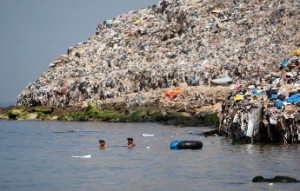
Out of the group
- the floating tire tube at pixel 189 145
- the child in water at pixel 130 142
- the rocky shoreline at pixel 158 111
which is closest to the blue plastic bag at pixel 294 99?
the floating tire tube at pixel 189 145

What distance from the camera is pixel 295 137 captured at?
32000 millimetres

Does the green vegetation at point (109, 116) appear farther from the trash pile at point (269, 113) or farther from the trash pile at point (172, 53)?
the trash pile at point (269, 113)

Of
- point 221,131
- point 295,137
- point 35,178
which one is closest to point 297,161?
point 295,137

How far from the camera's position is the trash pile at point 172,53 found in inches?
2404

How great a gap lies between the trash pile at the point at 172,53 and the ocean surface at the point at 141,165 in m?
20.6

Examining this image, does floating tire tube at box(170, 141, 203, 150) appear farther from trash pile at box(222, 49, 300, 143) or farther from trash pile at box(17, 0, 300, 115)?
trash pile at box(17, 0, 300, 115)

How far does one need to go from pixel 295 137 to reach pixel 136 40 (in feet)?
137

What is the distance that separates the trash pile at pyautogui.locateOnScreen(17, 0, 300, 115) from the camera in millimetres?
61062

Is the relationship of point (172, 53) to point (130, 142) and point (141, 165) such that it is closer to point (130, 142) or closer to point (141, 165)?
point (130, 142)

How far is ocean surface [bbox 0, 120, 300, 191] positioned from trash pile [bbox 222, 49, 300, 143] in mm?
704

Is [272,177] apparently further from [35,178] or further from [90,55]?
[90,55]

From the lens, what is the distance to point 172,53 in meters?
67.6

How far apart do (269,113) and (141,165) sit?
720cm

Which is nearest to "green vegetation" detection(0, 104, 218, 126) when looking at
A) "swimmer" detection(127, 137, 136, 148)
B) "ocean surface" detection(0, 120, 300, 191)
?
"ocean surface" detection(0, 120, 300, 191)
